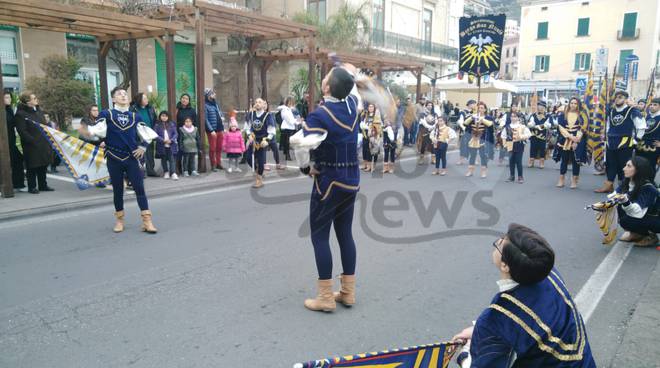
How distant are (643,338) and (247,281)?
11.0ft

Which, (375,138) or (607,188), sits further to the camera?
(375,138)

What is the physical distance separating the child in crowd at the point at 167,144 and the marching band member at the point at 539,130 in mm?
9551

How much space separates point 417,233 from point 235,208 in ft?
10.2

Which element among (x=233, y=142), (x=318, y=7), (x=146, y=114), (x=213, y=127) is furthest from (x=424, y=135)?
(x=318, y=7)

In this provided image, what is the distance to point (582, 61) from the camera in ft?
148

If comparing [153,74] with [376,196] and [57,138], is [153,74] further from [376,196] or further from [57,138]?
[376,196]

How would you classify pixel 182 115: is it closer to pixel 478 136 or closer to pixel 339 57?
pixel 339 57

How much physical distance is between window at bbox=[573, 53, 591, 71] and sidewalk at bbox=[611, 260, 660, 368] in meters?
46.2

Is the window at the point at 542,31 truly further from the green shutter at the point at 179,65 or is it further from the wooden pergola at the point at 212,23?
the wooden pergola at the point at 212,23

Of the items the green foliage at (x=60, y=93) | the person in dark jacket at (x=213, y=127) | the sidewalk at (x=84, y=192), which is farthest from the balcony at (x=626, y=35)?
the green foliage at (x=60, y=93)

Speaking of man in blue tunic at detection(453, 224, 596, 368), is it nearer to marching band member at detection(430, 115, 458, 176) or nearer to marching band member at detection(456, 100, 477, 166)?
marching band member at detection(430, 115, 458, 176)

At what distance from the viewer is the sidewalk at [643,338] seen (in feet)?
11.2

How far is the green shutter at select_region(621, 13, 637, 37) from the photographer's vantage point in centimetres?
4166

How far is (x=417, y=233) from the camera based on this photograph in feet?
22.6
